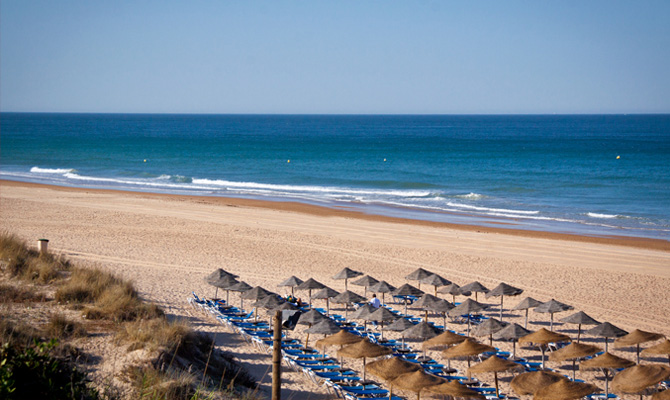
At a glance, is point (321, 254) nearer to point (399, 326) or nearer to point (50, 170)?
point (399, 326)

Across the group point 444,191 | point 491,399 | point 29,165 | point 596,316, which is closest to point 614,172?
point 444,191

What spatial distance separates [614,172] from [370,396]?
47.1m

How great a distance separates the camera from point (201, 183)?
4675 cm

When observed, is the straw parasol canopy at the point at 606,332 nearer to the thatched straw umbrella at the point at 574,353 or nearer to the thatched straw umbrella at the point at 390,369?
the thatched straw umbrella at the point at 574,353

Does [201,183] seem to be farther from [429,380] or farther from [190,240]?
[429,380]

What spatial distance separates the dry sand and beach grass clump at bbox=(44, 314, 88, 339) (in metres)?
3.27

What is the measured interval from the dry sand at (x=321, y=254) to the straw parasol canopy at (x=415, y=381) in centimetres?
152

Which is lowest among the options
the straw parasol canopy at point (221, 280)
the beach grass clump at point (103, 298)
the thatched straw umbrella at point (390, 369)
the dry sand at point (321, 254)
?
the dry sand at point (321, 254)

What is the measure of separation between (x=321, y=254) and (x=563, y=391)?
43.9 ft

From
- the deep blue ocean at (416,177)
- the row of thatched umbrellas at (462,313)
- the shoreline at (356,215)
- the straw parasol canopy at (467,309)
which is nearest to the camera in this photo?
the row of thatched umbrellas at (462,313)

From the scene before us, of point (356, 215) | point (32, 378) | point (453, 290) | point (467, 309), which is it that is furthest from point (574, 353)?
point (356, 215)

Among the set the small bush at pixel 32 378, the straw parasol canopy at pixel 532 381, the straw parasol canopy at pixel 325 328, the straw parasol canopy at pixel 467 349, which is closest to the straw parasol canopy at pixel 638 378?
the straw parasol canopy at pixel 532 381

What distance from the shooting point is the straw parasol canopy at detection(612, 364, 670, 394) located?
34.4 feet

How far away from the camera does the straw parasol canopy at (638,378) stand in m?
10.5
